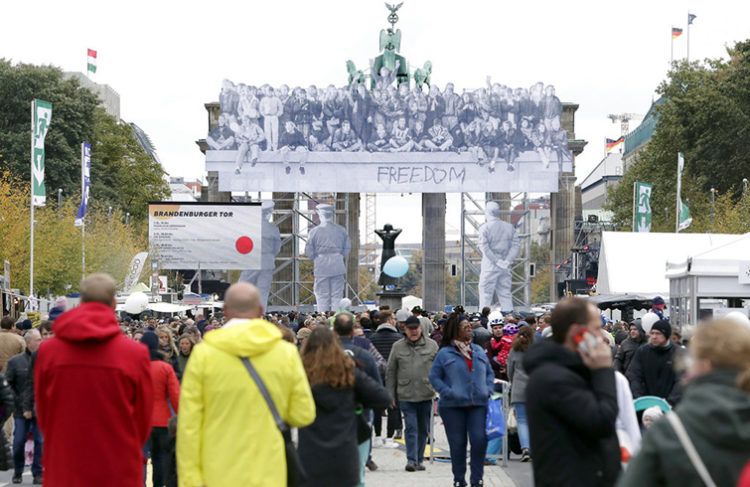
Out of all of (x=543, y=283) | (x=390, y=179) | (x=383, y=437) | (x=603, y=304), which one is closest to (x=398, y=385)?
(x=383, y=437)

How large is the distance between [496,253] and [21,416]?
43150 mm

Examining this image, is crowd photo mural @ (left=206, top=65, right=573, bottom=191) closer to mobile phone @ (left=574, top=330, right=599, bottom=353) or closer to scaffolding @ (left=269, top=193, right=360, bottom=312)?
scaffolding @ (left=269, top=193, right=360, bottom=312)

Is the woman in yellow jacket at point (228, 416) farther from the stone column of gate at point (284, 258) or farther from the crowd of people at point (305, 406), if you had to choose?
the stone column of gate at point (284, 258)

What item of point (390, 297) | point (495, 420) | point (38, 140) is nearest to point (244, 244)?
point (390, 297)

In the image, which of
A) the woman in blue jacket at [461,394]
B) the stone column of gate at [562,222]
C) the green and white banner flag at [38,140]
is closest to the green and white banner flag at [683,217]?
the stone column of gate at [562,222]

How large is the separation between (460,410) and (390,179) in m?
44.0

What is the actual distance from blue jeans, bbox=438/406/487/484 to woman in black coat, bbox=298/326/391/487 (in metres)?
4.33

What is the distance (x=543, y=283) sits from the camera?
122 metres

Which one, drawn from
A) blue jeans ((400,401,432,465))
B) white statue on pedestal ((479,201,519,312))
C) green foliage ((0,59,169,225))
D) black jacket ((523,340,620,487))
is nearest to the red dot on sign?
white statue on pedestal ((479,201,519,312))

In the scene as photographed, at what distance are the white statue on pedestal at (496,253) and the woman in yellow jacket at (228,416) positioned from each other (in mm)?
49370

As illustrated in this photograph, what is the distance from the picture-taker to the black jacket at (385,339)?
19.0 meters

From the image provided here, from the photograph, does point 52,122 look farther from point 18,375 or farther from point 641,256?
point 18,375

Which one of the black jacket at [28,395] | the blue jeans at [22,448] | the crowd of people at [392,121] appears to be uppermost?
the crowd of people at [392,121]

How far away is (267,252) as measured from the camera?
190ft
